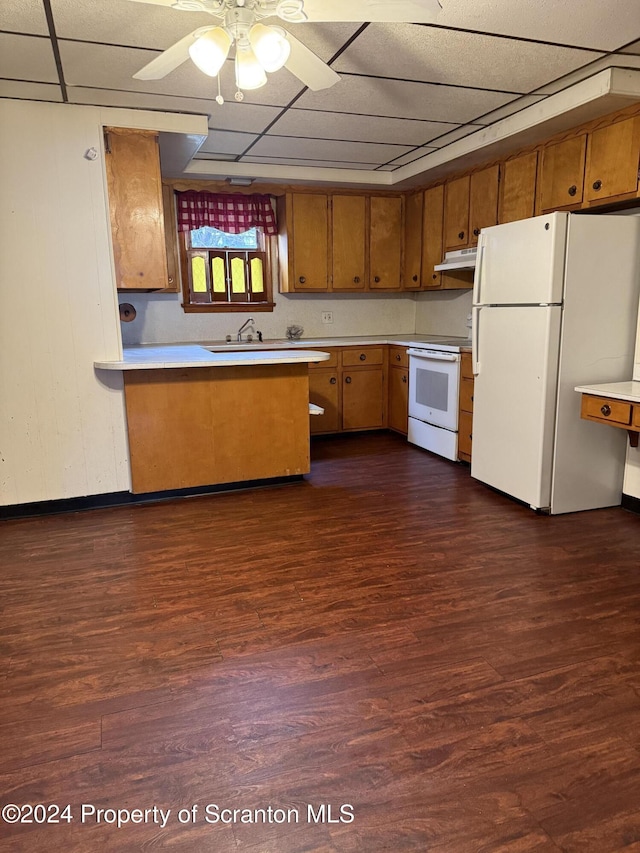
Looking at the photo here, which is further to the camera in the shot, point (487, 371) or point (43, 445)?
point (487, 371)

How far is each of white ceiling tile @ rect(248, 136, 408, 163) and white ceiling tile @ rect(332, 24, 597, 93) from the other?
4.17 ft

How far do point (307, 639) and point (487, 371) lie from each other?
7.43 ft

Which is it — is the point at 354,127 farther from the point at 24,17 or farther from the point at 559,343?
the point at 24,17

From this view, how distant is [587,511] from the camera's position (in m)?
3.45

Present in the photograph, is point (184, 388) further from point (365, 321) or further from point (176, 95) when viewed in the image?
point (365, 321)

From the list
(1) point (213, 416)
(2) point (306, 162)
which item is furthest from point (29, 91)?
(2) point (306, 162)

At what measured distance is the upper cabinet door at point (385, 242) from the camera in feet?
17.9

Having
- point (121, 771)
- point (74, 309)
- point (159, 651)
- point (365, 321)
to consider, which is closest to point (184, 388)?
point (74, 309)

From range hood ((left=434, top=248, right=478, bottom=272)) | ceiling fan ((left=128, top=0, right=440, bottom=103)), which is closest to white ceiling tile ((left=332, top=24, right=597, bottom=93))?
ceiling fan ((left=128, top=0, right=440, bottom=103))

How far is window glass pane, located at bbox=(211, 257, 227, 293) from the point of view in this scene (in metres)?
5.29

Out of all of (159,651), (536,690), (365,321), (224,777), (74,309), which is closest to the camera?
(224,777)

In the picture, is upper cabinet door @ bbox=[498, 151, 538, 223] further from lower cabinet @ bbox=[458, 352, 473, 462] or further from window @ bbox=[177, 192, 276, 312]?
window @ bbox=[177, 192, 276, 312]

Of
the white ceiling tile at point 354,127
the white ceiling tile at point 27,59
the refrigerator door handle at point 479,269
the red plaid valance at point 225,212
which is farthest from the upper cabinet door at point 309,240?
→ the white ceiling tile at point 27,59

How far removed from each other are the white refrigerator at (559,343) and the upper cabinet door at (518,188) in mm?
440
